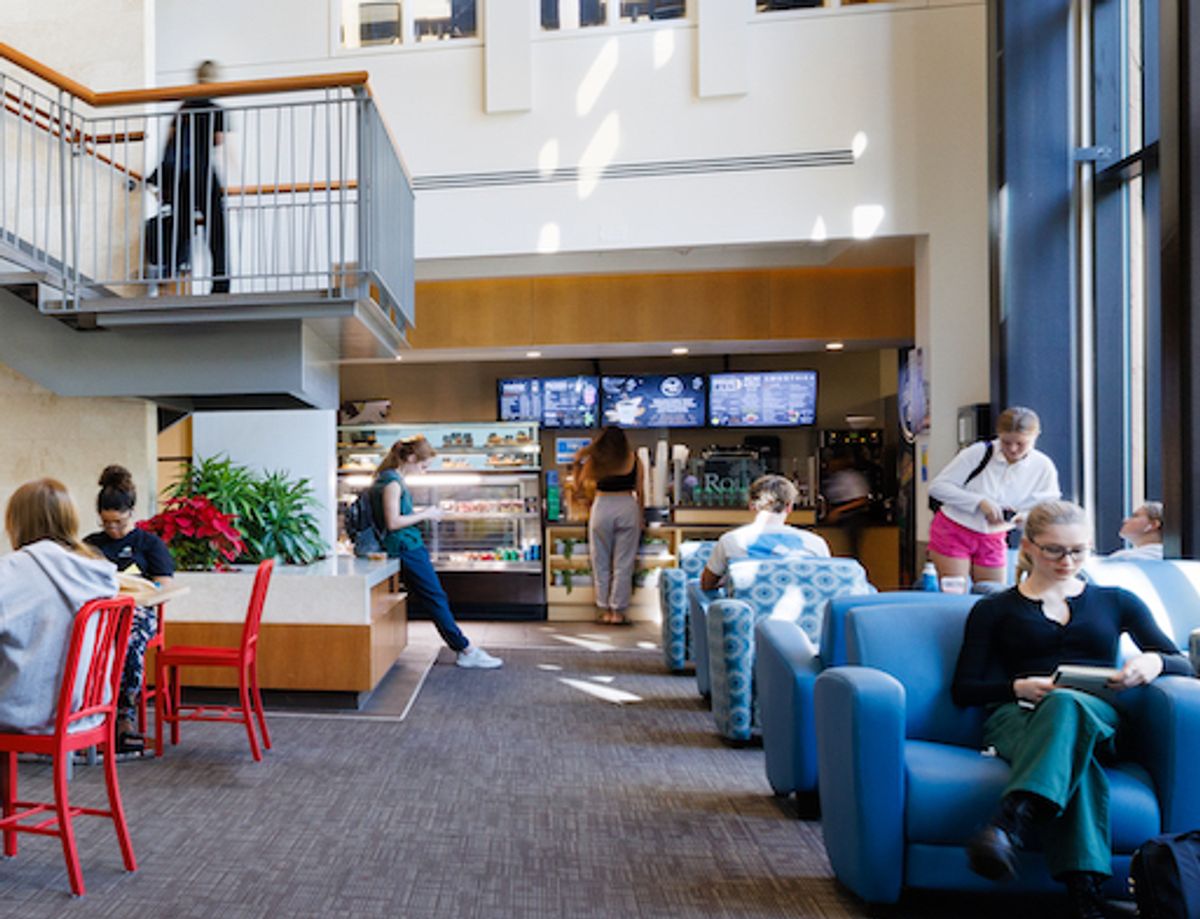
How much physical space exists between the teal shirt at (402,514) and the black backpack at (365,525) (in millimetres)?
40

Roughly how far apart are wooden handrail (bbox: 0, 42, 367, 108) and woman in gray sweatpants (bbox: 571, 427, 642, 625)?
12.3ft

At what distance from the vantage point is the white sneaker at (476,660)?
19.1ft

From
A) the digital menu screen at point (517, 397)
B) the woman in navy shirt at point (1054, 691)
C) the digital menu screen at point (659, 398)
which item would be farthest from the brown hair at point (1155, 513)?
the digital menu screen at point (517, 397)

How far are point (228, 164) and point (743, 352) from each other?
4.78 m

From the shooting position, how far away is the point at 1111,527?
5.27 m

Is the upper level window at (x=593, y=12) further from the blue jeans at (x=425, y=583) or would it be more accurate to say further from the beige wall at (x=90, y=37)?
the blue jeans at (x=425, y=583)

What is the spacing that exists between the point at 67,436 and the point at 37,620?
3540 millimetres

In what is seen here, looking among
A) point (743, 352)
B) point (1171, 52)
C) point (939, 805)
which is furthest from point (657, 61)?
point (939, 805)

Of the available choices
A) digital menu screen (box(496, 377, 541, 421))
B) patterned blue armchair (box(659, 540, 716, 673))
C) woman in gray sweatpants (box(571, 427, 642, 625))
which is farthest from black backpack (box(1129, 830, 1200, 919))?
digital menu screen (box(496, 377, 541, 421))

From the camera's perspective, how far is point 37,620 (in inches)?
107

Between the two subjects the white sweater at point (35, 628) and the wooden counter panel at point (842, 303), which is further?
the wooden counter panel at point (842, 303)

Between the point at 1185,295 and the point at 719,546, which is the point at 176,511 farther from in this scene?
the point at 1185,295

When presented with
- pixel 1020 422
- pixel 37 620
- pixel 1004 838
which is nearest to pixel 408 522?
pixel 37 620

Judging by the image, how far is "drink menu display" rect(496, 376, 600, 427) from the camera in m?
8.28
